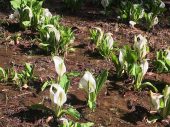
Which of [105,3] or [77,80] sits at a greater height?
[105,3]

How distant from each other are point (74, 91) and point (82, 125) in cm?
88

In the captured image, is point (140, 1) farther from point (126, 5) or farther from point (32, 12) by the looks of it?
point (32, 12)

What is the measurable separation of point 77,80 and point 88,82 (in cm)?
77

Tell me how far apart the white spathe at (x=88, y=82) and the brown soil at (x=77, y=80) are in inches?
10.7

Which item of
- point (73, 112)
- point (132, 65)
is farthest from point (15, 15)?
point (73, 112)

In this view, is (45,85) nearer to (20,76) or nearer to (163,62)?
(20,76)

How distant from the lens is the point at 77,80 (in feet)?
16.4

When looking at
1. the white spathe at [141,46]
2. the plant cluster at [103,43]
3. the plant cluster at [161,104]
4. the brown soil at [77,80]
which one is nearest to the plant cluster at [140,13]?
the brown soil at [77,80]

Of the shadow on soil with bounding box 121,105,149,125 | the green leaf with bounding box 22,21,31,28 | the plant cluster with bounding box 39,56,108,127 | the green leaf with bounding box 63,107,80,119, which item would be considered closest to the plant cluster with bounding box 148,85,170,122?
the shadow on soil with bounding box 121,105,149,125

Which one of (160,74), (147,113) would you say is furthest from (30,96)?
(160,74)

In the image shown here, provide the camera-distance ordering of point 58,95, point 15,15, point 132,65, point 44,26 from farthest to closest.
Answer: point 15,15 → point 44,26 → point 132,65 → point 58,95

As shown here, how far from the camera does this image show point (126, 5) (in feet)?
22.1

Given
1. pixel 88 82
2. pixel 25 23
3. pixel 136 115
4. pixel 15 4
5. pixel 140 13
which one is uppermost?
pixel 15 4

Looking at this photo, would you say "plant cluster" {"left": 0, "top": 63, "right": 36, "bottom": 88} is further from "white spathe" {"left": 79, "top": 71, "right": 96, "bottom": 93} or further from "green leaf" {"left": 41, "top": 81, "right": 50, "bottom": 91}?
"white spathe" {"left": 79, "top": 71, "right": 96, "bottom": 93}
